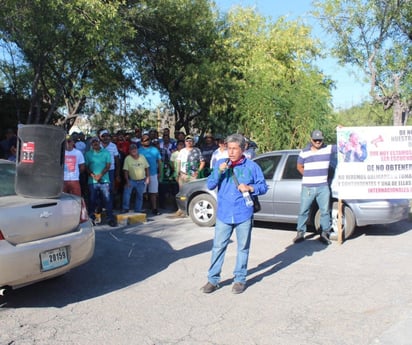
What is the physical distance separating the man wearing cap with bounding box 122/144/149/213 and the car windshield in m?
4.24

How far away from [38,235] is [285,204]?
4.78 metres

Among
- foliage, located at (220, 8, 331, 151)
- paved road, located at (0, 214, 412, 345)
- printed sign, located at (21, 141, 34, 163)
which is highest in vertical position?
foliage, located at (220, 8, 331, 151)

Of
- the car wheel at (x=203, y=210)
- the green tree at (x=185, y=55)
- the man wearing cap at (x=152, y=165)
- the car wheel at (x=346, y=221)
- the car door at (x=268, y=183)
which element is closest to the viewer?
the car wheel at (x=346, y=221)

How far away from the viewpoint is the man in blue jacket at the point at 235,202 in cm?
519

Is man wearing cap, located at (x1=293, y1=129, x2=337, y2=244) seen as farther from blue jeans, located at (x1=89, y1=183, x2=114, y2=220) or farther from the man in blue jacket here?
blue jeans, located at (x1=89, y1=183, x2=114, y2=220)

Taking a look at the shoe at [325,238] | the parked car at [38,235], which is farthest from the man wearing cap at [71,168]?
the shoe at [325,238]

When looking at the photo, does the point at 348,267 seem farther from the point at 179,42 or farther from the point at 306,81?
the point at 179,42

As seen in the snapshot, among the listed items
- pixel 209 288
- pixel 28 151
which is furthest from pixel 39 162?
pixel 209 288

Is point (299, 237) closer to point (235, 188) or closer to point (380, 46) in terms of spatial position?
point (235, 188)

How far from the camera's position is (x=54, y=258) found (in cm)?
485

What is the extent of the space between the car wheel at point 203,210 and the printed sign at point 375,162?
8.33 ft

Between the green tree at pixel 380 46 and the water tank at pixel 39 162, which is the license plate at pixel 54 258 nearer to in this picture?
the water tank at pixel 39 162

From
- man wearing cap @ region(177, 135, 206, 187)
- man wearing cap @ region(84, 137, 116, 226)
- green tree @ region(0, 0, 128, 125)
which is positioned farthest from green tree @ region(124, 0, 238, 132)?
man wearing cap @ region(84, 137, 116, 226)

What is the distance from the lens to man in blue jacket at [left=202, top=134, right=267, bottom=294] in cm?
519
